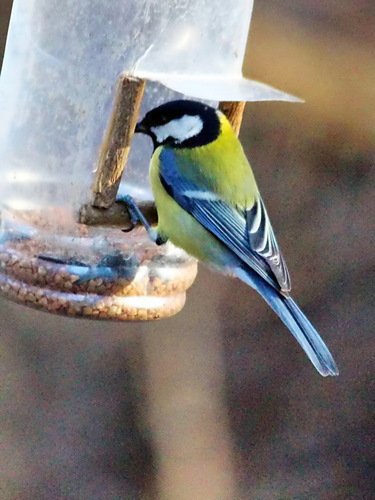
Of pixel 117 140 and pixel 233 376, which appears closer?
pixel 117 140

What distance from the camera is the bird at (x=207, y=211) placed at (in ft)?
5.55

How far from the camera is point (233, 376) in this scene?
10.3 ft

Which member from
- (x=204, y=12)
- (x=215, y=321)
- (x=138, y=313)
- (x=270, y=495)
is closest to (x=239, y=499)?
(x=270, y=495)

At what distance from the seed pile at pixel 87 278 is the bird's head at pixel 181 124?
193mm

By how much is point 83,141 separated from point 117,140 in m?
0.16

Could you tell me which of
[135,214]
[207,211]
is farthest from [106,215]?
[207,211]

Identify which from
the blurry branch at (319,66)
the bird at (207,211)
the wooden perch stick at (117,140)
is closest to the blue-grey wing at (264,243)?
the bird at (207,211)

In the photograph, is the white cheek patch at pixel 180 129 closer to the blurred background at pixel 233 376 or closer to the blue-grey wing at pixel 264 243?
the blue-grey wing at pixel 264 243

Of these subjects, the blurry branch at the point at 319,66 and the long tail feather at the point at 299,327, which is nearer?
the long tail feather at the point at 299,327

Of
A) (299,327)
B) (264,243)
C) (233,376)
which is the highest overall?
(264,243)

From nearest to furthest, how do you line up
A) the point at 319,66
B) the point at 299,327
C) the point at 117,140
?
the point at 117,140
the point at 299,327
the point at 319,66

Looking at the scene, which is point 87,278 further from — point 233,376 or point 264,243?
point 233,376

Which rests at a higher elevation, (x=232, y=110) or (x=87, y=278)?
(x=232, y=110)

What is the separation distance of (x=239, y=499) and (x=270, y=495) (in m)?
0.10
